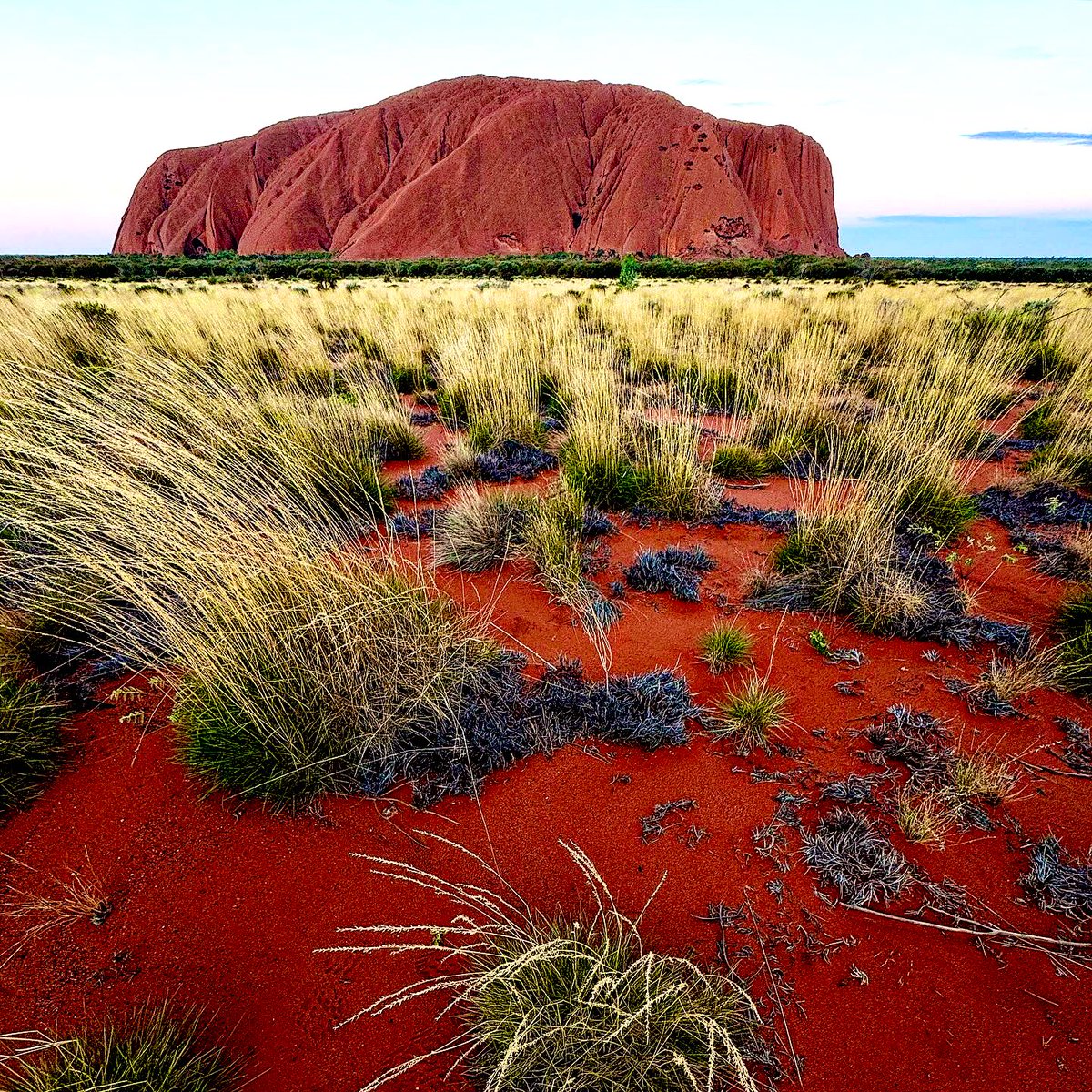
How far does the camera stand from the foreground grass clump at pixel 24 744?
231 centimetres

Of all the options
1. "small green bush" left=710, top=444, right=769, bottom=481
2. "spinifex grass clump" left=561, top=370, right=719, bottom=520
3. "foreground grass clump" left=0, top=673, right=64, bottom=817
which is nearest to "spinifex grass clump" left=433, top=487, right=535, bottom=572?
"spinifex grass clump" left=561, top=370, right=719, bottom=520

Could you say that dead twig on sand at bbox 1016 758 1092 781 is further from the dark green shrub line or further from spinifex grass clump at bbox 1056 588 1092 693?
the dark green shrub line

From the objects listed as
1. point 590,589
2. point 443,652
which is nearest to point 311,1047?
point 443,652

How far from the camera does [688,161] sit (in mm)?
71625

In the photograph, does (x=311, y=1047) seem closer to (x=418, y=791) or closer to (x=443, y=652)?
(x=418, y=791)

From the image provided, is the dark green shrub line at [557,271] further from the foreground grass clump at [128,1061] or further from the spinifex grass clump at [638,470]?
the foreground grass clump at [128,1061]

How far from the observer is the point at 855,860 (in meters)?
2.08

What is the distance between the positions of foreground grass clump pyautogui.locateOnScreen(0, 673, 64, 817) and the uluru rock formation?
72.8 m

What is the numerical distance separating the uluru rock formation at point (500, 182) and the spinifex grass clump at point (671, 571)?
71.1 metres

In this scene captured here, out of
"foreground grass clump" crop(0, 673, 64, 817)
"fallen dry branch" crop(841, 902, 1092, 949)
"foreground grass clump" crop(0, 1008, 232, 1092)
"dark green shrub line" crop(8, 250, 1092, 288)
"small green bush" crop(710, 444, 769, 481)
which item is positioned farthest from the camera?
"dark green shrub line" crop(8, 250, 1092, 288)

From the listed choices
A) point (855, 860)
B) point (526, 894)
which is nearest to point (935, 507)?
point (855, 860)

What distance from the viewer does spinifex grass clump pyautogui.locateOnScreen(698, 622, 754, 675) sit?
3084 millimetres

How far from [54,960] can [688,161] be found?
285ft

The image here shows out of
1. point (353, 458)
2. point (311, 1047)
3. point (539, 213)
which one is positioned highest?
point (539, 213)
